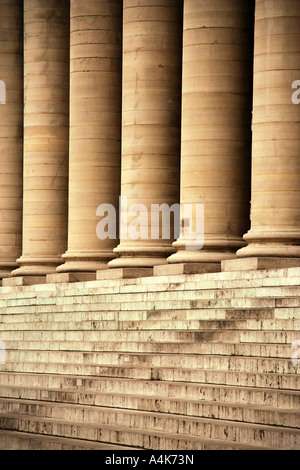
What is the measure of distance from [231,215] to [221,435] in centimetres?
3400

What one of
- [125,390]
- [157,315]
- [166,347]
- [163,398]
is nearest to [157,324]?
[157,315]

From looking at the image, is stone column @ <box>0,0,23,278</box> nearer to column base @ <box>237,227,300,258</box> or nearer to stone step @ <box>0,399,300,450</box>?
column base @ <box>237,227,300,258</box>

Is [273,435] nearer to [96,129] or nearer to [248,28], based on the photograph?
[248,28]

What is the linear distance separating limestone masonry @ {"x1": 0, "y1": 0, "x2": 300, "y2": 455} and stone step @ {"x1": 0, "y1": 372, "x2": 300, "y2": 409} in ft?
0.30

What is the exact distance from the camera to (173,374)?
205ft

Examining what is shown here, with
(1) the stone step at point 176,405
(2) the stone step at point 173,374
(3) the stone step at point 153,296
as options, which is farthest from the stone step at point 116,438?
(3) the stone step at point 153,296

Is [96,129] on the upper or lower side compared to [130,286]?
upper

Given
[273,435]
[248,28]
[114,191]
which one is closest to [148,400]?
[273,435]

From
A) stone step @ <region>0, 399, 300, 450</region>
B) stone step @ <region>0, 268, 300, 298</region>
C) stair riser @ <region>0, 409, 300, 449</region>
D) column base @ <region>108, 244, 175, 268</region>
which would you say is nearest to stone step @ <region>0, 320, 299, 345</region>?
stone step @ <region>0, 268, 300, 298</region>

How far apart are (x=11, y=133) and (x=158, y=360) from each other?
5593 centimetres

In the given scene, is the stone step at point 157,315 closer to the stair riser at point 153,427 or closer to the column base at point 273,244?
the column base at point 273,244

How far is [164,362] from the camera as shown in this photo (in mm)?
65188

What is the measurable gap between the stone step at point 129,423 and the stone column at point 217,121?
75.8 ft

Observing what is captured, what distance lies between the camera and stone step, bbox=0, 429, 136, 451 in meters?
55.9
